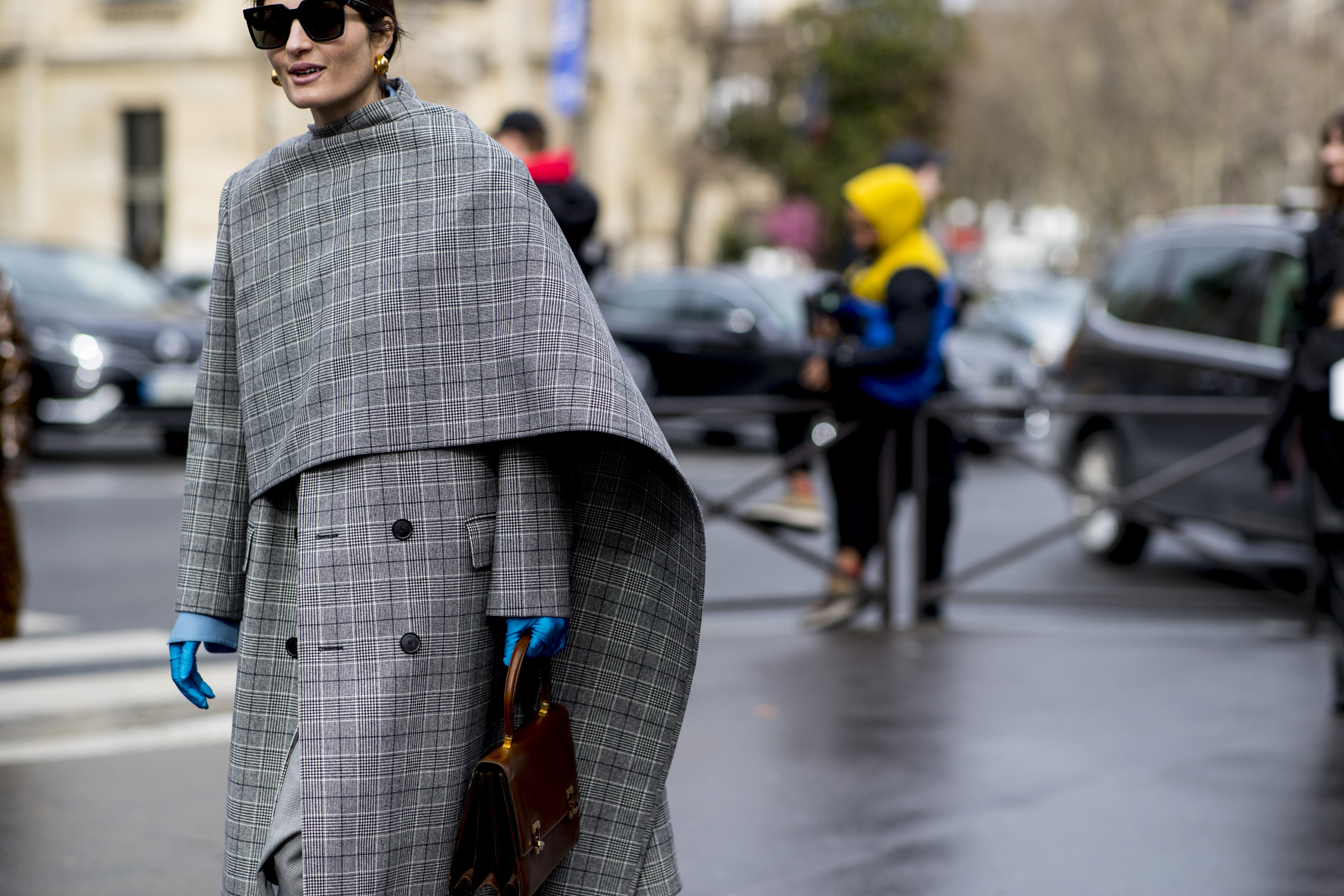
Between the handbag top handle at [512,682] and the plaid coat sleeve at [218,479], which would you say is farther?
the plaid coat sleeve at [218,479]

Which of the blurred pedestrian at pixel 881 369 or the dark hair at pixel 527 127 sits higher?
the dark hair at pixel 527 127

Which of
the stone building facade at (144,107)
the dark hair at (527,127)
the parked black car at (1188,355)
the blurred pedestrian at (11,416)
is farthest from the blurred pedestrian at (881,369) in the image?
the stone building facade at (144,107)

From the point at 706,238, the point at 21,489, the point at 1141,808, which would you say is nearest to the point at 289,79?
the point at 1141,808

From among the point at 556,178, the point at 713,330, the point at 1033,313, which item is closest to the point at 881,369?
the point at 556,178

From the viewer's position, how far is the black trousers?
711 centimetres

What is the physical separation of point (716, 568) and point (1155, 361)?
2526mm

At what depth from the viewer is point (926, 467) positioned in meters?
7.16

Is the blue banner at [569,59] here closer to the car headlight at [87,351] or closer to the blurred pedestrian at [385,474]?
the car headlight at [87,351]

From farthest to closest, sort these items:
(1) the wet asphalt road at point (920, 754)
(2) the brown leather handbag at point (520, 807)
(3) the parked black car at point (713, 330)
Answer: (3) the parked black car at point (713, 330) → (1) the wet asphalt road at point (920, 754) → (2) the brown leather handbag at point (520, 807)

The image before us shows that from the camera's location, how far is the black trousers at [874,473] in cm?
711

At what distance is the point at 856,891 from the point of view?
13.2ft

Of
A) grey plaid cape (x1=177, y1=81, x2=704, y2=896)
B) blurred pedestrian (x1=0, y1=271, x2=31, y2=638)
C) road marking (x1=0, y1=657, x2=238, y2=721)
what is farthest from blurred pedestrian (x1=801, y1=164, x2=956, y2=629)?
grey plaid cape (x1=177, y1=81, x2=704, y2=896)

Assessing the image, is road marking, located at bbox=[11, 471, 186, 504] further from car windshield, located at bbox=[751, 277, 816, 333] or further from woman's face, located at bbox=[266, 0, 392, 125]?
woman's face, located at bbox=[266, 0, 392, 125]

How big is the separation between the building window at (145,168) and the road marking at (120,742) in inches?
1126
